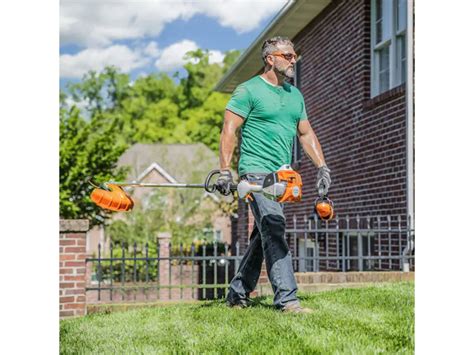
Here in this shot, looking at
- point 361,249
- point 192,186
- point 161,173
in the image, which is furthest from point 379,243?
point 161,173

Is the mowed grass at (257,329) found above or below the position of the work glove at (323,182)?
below

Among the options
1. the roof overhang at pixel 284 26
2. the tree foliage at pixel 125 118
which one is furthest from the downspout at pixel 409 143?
the tree foliage at pixel 125 118

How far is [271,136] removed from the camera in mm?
5496

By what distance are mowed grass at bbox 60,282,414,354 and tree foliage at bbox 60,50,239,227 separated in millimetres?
7241

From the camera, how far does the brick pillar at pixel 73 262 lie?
7773 mm

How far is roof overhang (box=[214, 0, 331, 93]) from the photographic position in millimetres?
11391

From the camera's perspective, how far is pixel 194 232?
19.8 m

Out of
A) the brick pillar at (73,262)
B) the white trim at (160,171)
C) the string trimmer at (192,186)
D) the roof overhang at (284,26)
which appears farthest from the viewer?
the white trim at (160,171)

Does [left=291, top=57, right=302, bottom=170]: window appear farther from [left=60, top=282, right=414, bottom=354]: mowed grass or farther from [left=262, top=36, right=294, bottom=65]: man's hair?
[left=262, top=36, right=294, bottom=65]: man's hair

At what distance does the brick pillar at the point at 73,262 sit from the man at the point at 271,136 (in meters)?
2.67

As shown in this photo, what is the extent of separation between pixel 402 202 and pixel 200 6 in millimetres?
3006

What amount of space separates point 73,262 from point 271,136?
3.14 m

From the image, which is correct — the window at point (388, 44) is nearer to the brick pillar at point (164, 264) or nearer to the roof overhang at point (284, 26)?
the roof overhang at point (284, 26)
